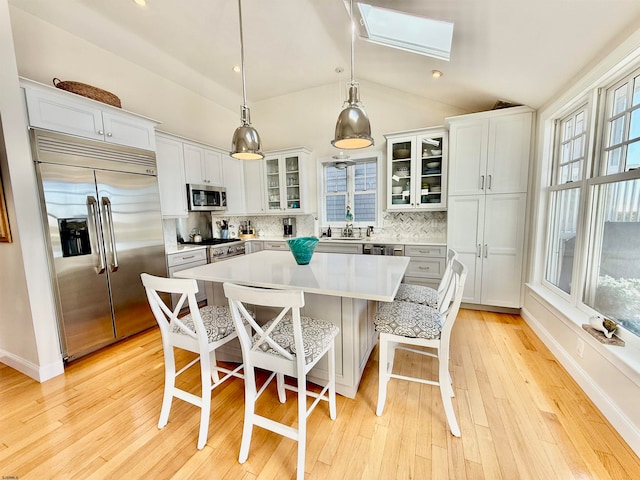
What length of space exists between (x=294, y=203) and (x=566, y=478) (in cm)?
400

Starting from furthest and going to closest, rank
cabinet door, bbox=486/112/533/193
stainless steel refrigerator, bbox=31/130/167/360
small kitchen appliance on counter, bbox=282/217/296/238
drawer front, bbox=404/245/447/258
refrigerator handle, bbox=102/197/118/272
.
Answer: small kitchen appliance on counter, bbox=282/217/296/238, drawer front, bbox=404/245/447/258, cabinet door, bbox=486/112/533/193, refrigerator handle, bbox=102/197/118/272, stainless steel refrigerator, bbox=31/130/167/360

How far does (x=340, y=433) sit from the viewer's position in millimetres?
1574

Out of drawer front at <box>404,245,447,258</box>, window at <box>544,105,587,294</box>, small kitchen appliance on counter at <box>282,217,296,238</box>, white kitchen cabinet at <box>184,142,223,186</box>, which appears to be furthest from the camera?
small kitchen appliance on counter at <box>282,217,296,238</box>

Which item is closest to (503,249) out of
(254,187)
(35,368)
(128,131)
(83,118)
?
(254,187)

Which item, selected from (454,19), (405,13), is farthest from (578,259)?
(405,13)

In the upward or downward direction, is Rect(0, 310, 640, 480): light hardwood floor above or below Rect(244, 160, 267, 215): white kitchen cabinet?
below

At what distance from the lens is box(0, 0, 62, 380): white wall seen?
1.91m

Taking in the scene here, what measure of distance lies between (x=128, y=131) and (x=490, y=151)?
3.99 metres

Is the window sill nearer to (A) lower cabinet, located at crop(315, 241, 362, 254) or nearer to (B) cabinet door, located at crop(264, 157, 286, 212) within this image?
(A) lower cabinet, located at crop(315, 241, 362, 254)

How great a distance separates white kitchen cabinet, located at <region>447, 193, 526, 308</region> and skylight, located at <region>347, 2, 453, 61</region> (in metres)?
1.67

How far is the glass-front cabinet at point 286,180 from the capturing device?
4.34m

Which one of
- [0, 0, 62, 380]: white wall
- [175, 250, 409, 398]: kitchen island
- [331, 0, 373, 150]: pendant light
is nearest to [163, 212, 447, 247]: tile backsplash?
[0, 0, 62, 380]: white wall

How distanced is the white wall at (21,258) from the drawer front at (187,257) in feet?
3.66

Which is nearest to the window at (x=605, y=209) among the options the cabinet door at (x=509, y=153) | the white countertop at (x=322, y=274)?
the cabinet door at (x=509, y=153)
